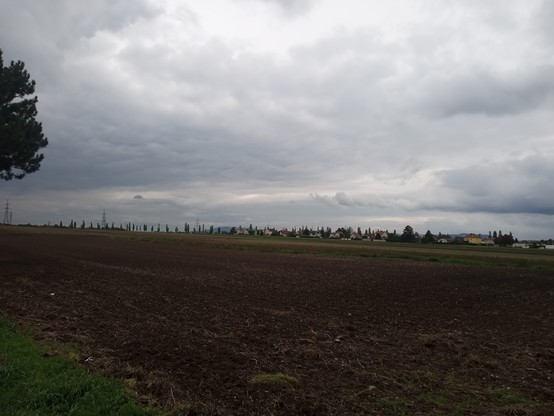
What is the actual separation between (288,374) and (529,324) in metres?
11.0

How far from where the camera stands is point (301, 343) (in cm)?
1067

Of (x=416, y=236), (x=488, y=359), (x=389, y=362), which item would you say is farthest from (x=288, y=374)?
(x=416, y=236)

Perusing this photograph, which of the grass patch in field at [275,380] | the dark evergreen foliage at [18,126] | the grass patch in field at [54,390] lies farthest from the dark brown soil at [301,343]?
the dark evergreen foliage at [18,126]

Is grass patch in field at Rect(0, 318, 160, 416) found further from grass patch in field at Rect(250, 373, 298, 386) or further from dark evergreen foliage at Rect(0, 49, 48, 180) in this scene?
dark evergreen foliage at Rect(0, 49, 48, 180)

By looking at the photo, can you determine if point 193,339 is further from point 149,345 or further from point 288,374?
point 288,374

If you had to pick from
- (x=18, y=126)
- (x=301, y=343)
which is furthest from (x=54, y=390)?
(x=18, y=126)

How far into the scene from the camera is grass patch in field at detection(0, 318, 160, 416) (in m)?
6.00

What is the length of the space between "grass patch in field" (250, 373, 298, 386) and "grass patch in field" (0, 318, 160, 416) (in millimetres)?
2145

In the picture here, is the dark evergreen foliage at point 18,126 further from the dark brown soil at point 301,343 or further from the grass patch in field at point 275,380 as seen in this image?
the grass patch in field at point 275,380

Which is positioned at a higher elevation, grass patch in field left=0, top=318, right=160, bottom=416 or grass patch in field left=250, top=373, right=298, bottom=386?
grass patch in field left=0, top=318, right=160, bottom=416

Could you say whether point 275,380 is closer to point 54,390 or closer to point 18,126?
point 54,390

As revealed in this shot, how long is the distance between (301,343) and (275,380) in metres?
3.17

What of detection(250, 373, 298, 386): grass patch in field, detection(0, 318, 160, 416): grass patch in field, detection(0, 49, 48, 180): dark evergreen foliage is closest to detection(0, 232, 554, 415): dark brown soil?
Result: detection(250, 373, 298, 386): grass patch in field

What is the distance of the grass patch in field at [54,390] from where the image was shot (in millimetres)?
6004
